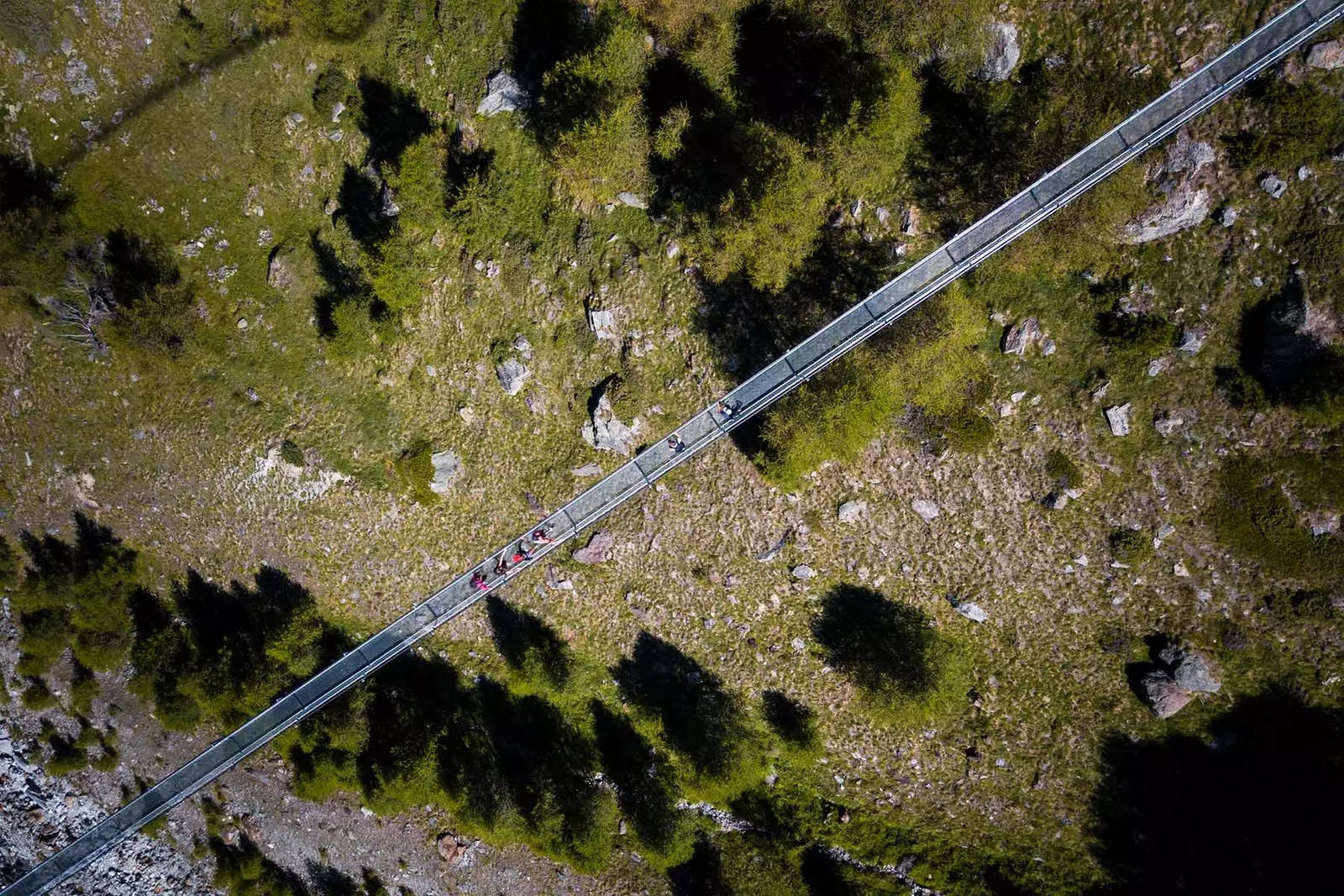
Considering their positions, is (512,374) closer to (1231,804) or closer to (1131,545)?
(1131,545)

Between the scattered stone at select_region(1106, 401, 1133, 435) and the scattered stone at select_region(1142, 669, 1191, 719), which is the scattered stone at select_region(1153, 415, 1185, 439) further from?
the scattered stone at select_region(1142, 669, 1191, 719)

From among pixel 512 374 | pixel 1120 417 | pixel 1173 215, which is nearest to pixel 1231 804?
pixel 1120 417

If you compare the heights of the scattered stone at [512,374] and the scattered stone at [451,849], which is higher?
the scattered stone at [512,374]

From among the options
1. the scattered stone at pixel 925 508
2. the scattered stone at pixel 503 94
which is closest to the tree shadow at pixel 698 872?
the scattered stone at pixel 925 508

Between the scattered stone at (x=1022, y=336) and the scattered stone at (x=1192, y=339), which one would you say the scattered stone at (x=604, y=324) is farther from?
the scattered stone at (x=1192, y=339)

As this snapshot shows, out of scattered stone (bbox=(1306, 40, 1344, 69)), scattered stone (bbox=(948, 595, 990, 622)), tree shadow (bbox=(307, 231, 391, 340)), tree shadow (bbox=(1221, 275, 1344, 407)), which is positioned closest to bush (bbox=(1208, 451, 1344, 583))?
tree shadow (bbox=(1221, 275, 1344, 407))

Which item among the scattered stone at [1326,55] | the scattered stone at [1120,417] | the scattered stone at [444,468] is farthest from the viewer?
the scattered stone at [444,468]
